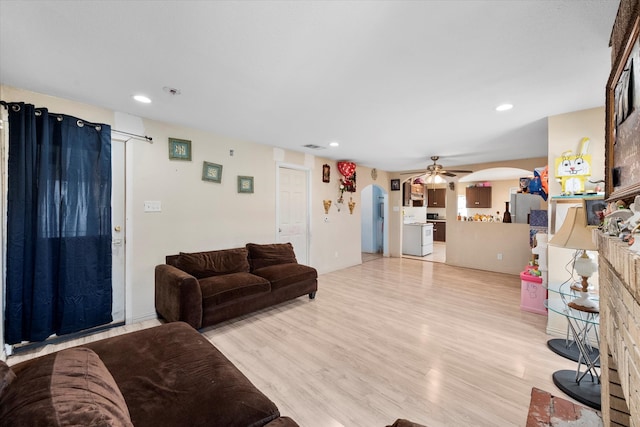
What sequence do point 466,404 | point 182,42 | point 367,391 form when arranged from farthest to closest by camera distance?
1. point 367,391
2. point 466,404
3. point 182,42

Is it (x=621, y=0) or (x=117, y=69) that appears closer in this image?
(x=621, y=0)

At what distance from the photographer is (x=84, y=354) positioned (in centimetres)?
109

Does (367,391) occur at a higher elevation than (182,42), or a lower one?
lower

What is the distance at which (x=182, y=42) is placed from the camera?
1.62 m

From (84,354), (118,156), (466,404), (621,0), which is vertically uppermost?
(621,0)

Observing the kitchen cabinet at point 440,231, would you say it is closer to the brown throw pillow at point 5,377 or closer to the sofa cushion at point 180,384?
the sofa cushion at point 180,384

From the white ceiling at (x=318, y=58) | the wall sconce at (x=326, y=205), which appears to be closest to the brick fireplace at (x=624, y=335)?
the white ceiling at (x=318, y=58)

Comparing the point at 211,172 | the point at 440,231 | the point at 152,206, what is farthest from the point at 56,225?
the point at 440,231

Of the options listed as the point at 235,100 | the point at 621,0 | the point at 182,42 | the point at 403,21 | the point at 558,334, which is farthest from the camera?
the point at 558,334

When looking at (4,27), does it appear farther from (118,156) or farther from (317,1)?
(317,1)

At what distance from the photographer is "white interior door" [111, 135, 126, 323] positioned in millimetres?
2852

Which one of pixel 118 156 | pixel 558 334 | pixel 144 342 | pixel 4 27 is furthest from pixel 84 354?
pixel 558 334

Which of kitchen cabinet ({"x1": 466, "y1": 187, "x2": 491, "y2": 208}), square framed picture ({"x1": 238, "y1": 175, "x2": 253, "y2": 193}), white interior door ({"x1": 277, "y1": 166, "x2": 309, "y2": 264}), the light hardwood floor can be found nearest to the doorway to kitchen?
white interior door ({"x1": 277, "y1": 166, "x2": 309, "y2": 264})

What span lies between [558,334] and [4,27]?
5.02 m
